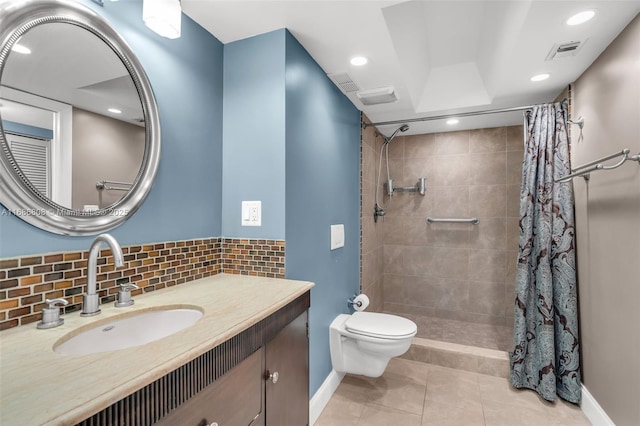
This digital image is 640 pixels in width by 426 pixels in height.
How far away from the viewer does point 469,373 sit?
7.89ft

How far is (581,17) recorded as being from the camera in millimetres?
1451

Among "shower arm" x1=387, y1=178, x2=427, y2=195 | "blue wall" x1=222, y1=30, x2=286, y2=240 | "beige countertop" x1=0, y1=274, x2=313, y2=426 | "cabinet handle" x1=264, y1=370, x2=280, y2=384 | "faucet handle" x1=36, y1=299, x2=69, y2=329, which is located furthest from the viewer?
"shower arm" x1=387, y1=178, x2=427, y2=195

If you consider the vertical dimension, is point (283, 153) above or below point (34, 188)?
above

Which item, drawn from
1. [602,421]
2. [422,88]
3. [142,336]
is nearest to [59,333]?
[142,336]

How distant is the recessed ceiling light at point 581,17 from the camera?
4.66 ft

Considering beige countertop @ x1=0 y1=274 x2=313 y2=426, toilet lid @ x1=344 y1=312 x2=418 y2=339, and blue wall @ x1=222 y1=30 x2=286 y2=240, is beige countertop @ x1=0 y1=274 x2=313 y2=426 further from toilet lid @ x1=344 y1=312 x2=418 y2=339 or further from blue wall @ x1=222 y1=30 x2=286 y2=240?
toilet lid @ x1=344 y1=312 x2=418 y2=339

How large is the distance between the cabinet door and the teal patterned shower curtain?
5.67 feet

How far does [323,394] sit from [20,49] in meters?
2.22

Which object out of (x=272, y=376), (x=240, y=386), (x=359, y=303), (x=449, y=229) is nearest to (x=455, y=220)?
(x=449, y=229)

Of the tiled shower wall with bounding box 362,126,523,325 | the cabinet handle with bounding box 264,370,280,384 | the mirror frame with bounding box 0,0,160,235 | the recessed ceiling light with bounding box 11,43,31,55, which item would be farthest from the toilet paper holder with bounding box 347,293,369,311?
the recessed ceiling light with bounding box 11,43,31,55

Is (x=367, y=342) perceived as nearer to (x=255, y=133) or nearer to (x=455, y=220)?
(x=255, y=133)

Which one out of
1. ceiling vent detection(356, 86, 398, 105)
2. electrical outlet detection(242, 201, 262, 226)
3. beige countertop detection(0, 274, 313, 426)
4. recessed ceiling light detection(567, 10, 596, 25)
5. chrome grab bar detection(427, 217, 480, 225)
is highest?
recessed ceiling light detection(567, 10, 596, 25)

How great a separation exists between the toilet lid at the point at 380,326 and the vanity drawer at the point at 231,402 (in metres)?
1.08

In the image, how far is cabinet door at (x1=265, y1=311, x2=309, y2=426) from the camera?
112 cm
